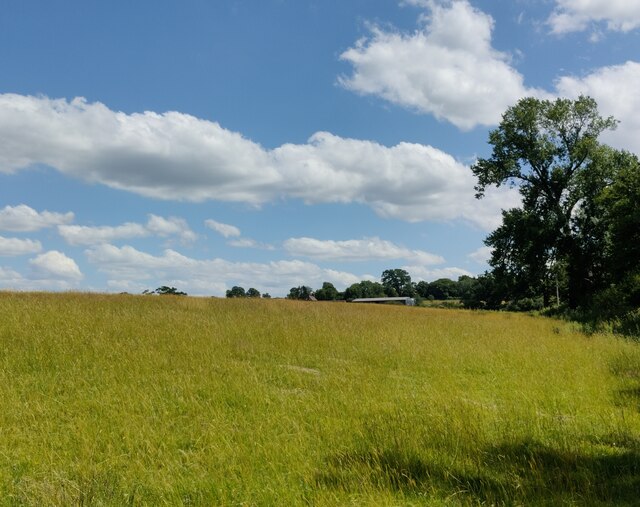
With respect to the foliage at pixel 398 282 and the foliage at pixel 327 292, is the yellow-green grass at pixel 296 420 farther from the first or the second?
the foliage at pixel 398 282

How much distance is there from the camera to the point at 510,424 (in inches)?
232

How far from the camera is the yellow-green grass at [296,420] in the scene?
414 cm

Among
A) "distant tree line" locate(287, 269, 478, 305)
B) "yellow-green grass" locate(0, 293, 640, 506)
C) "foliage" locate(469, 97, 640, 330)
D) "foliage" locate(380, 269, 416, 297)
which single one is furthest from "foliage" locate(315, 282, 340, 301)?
"yellow-green grass" locate(0, 293, 640, 506)

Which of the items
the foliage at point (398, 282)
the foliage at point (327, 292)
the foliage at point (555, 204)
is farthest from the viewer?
the foliage at point (398, 282)

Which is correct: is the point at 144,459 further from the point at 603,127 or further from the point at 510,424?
the point at 603,127

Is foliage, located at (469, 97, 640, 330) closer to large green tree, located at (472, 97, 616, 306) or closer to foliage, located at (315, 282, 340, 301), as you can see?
large green tree, located at (472, 97, 616, 306)

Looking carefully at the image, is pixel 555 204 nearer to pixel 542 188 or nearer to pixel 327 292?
pixel 542 188

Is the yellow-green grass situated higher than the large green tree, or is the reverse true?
the large green tree

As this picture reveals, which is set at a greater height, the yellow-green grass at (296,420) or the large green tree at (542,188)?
the large green tree at (542,188)

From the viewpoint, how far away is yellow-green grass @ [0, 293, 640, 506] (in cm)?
414

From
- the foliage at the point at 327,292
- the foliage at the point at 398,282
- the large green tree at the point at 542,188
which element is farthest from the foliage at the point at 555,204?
the foliage at the point at 398,282

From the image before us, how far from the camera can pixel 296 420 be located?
19.0 ft

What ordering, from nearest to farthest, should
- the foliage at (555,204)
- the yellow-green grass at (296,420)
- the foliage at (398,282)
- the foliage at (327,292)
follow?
the yellow-green grass at (296,420) → the foliage at (555,204) → the foliage at (327,292) → the foliage at (398,282)

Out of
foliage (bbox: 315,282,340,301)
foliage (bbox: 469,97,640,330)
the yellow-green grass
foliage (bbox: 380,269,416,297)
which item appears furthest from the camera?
foliage (bbox: 380,269,416,297)
